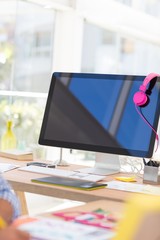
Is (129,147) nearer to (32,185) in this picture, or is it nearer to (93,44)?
(32,185)

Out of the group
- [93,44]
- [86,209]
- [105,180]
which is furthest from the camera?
[93,44]

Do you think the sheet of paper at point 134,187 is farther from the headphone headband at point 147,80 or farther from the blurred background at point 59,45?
the blurred background at point 59,45

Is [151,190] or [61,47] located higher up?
[61,47]

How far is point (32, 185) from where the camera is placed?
6.59 feet

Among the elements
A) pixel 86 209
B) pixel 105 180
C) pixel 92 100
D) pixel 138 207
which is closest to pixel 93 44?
pixel 92 100

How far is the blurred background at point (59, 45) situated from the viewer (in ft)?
14.2

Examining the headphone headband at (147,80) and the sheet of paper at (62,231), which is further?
the headphone headband at (147,80)

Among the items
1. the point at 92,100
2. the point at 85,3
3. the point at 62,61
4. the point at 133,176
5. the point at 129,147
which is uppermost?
the point at 85,3

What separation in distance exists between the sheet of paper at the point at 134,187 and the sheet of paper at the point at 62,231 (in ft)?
2.82

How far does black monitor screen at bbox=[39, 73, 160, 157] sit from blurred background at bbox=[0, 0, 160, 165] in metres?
1.78

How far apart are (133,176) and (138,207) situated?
1.64 m

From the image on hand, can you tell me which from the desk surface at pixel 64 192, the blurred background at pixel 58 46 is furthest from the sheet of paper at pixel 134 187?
the blurred background at pixel 58 46

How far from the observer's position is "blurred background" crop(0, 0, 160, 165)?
4316 mm

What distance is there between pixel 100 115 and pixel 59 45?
2.35 m
